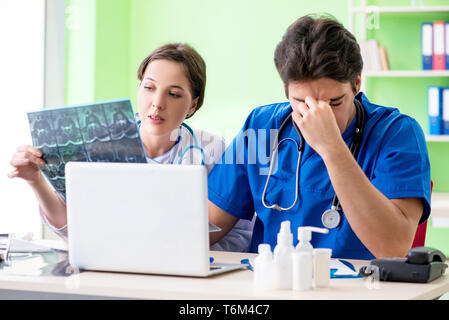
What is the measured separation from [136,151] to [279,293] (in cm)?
40

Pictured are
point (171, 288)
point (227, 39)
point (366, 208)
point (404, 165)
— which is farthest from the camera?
point (227, 39)

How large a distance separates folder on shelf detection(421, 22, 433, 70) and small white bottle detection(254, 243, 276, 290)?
9.18 feet

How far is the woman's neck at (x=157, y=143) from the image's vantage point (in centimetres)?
171

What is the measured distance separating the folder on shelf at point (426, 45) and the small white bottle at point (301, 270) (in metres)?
2.78

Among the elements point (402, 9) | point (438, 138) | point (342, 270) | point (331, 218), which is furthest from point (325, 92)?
point (402, 9)

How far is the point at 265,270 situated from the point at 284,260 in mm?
41

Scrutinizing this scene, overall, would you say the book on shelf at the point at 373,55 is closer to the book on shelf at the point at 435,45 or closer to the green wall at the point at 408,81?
the green wall at the point at 408,81

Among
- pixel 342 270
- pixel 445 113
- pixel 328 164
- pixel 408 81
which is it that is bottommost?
pixel 342 270

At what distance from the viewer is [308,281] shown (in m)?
1.06

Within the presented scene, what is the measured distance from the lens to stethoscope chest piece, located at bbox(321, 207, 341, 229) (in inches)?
58.1

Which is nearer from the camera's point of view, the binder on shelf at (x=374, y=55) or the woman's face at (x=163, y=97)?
the woman's face at (x=163, y=97)

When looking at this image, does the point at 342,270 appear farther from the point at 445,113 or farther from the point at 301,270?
the point at 445,113

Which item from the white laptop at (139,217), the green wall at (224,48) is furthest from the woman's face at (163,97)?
the green wall at (224,48)

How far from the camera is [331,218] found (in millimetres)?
1483
